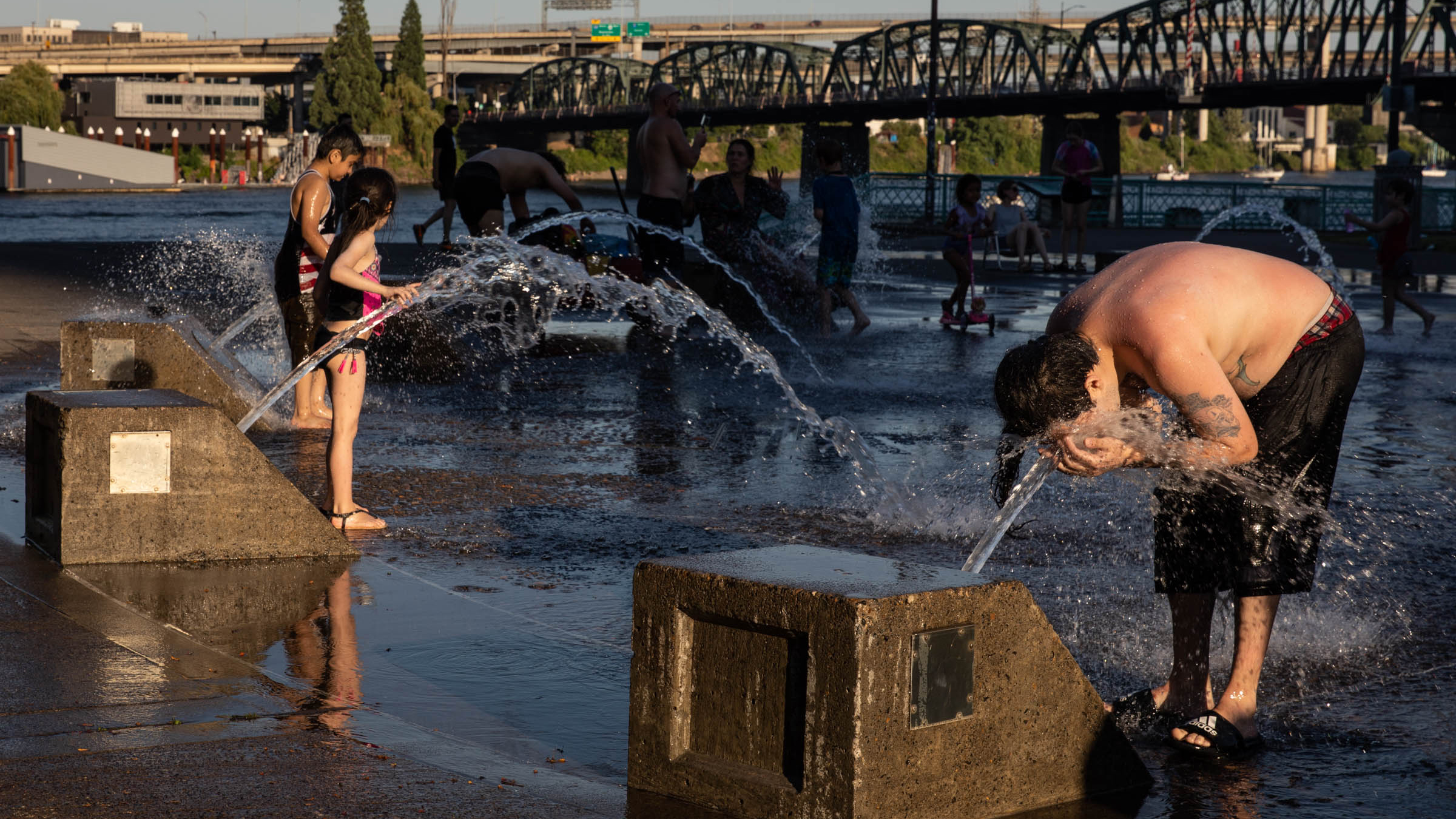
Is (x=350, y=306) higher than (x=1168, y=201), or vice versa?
(x=1168, y=201)

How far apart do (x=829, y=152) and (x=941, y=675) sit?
34.6ft

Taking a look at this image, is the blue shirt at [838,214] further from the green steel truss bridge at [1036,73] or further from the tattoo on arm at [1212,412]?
the green steel truss bridge at [1036,73]

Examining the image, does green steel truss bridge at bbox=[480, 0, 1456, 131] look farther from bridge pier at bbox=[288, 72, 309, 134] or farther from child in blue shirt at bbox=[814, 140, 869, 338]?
child in blue shirt at bbox=[814, 140, 869, 338]

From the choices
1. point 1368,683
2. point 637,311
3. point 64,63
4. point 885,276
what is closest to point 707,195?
point 637,311

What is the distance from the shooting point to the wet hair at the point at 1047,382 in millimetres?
3777

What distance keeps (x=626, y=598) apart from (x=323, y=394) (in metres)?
4.40

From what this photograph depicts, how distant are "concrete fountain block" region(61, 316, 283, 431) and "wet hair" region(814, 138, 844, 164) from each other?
227 inches

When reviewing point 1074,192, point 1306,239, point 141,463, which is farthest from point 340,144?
point 1074,192

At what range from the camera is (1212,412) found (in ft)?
12.6

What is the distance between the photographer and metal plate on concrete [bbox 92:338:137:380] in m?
8.45

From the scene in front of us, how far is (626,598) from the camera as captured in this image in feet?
18.5

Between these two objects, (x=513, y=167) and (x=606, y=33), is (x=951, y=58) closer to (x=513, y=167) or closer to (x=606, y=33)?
(x=606, y=33)

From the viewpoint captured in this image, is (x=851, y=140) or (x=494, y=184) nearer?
(x=494, y=184)

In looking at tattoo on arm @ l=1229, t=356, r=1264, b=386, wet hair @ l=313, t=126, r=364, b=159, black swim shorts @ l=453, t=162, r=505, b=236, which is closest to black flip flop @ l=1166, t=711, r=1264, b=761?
tattoo on arm @ l=1229, t=356, r=1264, b=386
